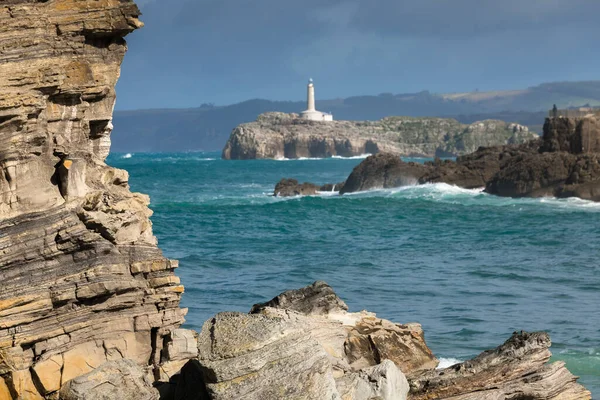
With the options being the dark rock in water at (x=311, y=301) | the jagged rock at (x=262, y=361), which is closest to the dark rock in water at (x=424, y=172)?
the dark rock in water at (x=311, y=301)

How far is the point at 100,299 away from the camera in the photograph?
32.1 ft

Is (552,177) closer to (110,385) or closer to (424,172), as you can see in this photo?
(424,172)

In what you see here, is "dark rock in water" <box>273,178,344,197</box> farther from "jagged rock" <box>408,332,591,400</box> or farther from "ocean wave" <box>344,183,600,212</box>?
"jagged rock" <box>408,332,591,400</box>

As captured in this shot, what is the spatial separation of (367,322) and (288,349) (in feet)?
12.4

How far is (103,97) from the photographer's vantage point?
1072cm

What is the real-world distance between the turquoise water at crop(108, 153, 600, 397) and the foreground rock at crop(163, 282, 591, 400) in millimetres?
3365

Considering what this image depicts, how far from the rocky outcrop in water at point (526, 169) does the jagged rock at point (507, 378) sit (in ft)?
144

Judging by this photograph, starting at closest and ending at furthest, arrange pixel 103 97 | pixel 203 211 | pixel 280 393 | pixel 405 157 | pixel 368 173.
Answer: pixel 280 393 → pixel 103 97 → pixel 203 211 → pixel 368 173 → pixel 405 157

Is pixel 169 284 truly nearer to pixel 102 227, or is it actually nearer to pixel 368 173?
pixel 102 227

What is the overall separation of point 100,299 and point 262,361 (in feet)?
7.21

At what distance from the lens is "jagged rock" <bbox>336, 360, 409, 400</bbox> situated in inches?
362

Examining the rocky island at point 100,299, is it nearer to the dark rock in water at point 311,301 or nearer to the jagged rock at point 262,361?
the jagged rock at point 262,361

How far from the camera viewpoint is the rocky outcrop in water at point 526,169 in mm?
55438

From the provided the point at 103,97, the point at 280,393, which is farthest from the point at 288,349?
the point at 103,97
